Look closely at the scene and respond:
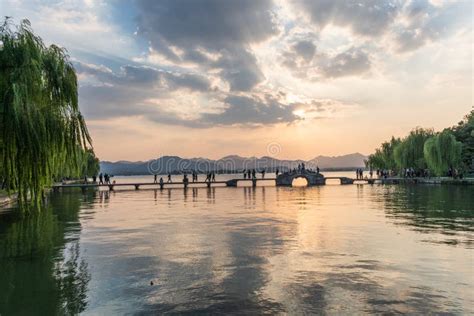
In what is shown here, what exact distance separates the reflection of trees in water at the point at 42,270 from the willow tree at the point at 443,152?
54.8 metres

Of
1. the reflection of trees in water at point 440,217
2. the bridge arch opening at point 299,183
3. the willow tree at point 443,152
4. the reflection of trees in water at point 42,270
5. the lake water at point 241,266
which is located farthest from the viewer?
the bridge arch opening at point 299,183

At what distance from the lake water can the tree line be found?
41748 millimetres

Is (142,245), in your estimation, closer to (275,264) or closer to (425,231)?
(275,264)

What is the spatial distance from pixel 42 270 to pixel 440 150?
60.3 metres

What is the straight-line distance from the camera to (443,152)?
6150 centimetres

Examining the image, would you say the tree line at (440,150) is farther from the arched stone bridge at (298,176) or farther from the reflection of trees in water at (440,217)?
the reflection of trees in water at (440,217)

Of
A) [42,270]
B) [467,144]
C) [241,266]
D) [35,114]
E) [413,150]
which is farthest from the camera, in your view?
[413,150]

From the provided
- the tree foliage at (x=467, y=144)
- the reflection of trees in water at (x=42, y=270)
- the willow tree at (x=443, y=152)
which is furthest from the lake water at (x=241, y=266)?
the tree foliage at (x=467, y=144)

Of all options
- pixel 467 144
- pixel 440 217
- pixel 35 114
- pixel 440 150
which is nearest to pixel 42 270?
pixel 35 114

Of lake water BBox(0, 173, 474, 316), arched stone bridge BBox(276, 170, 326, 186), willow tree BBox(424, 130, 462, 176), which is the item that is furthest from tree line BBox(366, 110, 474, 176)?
lake water BBox(0, 173, 474, 316)

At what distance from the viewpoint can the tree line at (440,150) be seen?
201 feet

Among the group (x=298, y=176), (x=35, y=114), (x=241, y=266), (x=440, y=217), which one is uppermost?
(x=35, y=114)

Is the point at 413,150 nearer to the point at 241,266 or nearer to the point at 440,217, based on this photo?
the point at 440,217

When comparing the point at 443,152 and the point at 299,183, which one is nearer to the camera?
the point at 443,152
